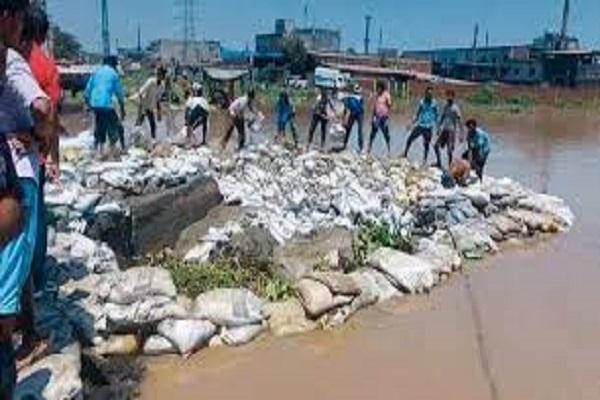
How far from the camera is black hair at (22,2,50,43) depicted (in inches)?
151

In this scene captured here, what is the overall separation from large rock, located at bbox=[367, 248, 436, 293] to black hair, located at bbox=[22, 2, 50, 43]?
12.1ft

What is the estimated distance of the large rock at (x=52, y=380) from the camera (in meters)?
3.72

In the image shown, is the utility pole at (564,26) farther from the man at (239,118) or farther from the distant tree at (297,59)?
the man at (239,118)

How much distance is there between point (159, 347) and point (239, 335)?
0.52 metres

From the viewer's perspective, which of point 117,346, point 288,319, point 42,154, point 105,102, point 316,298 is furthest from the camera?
point 105,102

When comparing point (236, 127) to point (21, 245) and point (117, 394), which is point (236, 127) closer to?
point (117, 394)

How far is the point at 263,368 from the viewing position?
17.5ft

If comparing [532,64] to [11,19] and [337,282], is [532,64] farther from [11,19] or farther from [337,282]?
[11,19]

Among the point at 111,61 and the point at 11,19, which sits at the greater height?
the point at 11,19

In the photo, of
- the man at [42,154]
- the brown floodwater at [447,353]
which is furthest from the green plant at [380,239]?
the man at [42,154]

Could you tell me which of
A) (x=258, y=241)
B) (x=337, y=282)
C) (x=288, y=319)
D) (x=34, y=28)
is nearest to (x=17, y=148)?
(x=34, y=28)

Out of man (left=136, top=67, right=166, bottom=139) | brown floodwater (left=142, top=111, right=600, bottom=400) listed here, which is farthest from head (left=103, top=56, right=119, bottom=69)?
brown floodwater (left=142, top=111, right=600, bottom=400)

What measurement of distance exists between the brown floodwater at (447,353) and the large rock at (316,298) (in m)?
0.18

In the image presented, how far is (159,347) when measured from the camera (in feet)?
17.9
